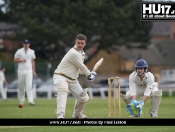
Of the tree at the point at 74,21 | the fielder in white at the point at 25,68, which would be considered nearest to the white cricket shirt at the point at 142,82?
the fielder in white at the point at 25,68

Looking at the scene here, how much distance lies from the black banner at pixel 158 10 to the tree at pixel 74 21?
27.5 m

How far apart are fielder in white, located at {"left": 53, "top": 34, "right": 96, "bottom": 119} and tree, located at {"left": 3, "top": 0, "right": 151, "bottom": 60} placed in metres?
29.8

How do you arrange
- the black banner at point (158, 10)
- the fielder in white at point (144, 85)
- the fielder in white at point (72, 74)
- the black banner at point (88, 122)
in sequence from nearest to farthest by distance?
the black banner at point (88, 122)
the fielder in white at point (72, 74)
the fielder in white at point (144, 85)
the black banner at point (158, 10)

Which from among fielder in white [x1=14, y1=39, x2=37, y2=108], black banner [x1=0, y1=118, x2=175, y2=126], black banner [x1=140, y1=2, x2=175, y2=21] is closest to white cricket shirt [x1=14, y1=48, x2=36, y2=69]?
fielder in white [x1=14, y1=39, x2=37, y2=108]

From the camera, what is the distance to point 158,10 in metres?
14.3

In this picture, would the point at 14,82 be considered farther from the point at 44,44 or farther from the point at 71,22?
the point at 44,44

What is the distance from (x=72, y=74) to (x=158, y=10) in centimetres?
328

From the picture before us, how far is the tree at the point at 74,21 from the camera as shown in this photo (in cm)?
4284

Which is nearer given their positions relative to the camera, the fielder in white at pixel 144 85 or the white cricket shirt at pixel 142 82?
the fielder in white at pixel 144 85

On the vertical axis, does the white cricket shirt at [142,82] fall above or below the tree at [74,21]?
below

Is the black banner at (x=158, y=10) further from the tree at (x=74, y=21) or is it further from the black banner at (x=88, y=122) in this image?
the tree at (x=74, y=21)

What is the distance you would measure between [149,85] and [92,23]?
31.6 metres

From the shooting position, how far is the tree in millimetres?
42844

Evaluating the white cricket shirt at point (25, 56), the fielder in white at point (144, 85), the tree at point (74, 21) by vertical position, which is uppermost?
the tree at point (74, 21)
